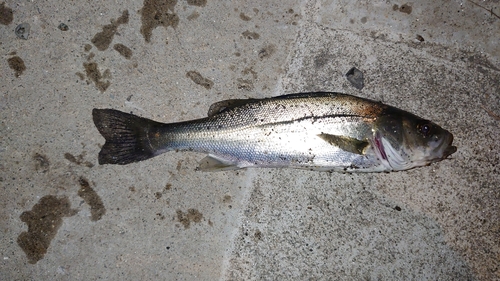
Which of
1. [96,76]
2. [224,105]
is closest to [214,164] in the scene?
[224,105]

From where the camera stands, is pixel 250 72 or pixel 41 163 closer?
pixel 41 163

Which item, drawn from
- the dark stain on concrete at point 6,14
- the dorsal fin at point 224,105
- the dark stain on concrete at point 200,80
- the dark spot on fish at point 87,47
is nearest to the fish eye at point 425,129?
the dorsal fin at point 224,105

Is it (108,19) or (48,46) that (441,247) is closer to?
(108,19)

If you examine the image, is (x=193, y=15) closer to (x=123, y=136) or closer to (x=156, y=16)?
(x=156, y=16)

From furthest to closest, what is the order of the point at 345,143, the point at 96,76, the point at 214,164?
the point at 96,76 < the point at 214,164 < the point at 345,143

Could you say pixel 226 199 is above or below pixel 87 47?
below

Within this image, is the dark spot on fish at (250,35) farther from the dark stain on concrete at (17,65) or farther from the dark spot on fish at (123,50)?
the dark stain on concrete at (17,65)
